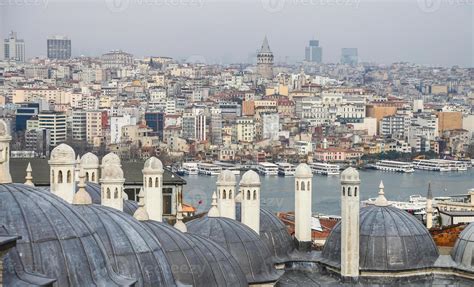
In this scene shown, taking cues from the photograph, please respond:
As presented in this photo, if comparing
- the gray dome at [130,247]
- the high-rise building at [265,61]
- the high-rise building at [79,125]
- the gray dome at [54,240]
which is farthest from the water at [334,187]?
the high-rise building at [265,61]

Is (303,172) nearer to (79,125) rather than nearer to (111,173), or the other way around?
(111,173)

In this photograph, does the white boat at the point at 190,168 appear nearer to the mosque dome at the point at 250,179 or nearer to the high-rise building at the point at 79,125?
the high-rise building at the point at 79,125

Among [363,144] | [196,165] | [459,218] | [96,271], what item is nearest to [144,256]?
[96,271]

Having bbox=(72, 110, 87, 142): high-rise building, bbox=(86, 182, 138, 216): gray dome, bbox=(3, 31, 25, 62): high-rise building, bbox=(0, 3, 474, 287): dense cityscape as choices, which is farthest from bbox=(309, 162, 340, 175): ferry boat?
bbox=(86, 182, 138, 216): gray dome

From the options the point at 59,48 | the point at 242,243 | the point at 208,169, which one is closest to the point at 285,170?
the point at 208,169

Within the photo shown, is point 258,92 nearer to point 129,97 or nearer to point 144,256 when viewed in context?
point 129,97

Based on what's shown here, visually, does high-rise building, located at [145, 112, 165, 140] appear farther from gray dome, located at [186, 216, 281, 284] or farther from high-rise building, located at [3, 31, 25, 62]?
gray dome, located at [186, 216, 281, 284]

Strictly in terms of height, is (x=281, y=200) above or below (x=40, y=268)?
below
